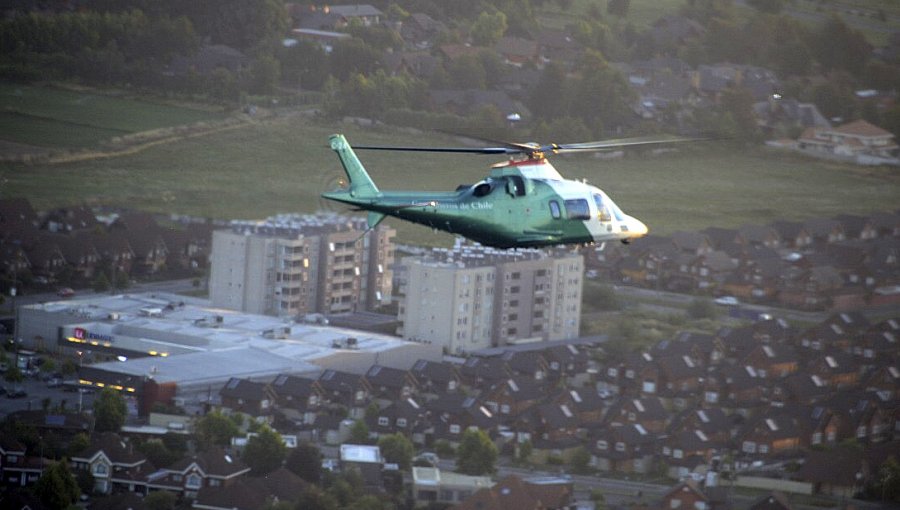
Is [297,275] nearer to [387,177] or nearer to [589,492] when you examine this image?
[387,177]

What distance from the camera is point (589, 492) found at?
17.5 meters

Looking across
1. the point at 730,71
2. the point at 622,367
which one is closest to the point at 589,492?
the point at 622,367

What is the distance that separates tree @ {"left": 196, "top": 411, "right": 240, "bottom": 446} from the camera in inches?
706

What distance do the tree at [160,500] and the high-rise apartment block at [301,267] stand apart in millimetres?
7124

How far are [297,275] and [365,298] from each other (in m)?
1.09

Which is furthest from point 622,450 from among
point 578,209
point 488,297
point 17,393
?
point 578,209

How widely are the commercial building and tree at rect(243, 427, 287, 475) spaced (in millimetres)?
1661

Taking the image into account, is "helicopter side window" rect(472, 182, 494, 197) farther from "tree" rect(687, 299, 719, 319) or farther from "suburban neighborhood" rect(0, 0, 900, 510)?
"tree" rect(687, 299, 719, 319)

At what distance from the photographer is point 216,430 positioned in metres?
18.0

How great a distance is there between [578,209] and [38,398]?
10.1 m

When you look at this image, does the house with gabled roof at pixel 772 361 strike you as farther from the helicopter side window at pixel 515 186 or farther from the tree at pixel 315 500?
the helicopter side window at pixel 515 186

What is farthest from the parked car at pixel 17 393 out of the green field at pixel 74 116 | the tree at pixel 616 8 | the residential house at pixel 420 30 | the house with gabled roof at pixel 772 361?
the tree at pixel 616 8

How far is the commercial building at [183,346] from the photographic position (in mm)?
19609

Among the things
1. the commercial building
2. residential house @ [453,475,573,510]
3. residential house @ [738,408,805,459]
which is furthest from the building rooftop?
residential house @ [453,475,573,510]
